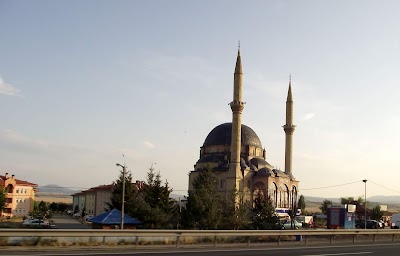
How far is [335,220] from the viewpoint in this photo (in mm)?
50875

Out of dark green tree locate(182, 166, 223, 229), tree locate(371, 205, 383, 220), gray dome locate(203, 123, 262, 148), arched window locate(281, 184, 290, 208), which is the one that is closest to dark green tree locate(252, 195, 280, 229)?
dark green tree locate(182, 166, 223, 229)

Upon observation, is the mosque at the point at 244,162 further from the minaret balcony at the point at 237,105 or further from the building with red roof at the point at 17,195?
the building with red roof at the point at 17,195

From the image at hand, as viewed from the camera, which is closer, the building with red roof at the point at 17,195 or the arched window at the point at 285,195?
the arched window at the point at 285,195

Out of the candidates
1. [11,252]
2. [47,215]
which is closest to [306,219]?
[47,215]

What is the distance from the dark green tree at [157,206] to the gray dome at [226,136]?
34.8 meters

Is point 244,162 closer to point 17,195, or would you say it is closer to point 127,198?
point 127,198

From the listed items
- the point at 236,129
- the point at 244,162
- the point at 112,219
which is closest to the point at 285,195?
the point at 244,162

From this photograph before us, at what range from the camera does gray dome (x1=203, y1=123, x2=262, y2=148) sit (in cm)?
8162

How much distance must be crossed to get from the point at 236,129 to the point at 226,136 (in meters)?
13.0

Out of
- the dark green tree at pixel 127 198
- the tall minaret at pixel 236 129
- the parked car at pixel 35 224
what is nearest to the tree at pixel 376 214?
the tall minaret at pixel 236 129

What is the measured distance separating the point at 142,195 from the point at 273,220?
1429 centimetres

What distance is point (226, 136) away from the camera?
8162cm

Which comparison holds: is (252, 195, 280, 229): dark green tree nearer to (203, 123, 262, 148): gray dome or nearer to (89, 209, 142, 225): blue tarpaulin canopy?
(89, 209, 142, 225): blue tarpaulin canopy

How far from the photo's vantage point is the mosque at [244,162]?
231ft
